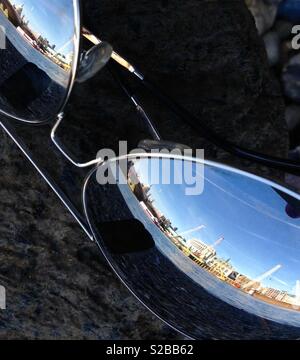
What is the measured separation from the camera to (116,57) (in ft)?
2.27

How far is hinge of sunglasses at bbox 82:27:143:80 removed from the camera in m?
0.67

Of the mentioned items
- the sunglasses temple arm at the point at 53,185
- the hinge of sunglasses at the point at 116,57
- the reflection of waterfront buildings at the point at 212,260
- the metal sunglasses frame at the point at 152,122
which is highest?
the hinge of sunglasses at the point at 116,57

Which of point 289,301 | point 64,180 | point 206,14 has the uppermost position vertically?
point 206,14

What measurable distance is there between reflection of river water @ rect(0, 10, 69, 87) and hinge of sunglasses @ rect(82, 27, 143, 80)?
4cm

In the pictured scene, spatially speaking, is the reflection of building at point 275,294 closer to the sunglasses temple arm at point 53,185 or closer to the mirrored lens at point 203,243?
the mirrored lens at point 203,243

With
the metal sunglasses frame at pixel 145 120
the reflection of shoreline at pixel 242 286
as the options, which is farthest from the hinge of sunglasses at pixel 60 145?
the reflection of shoreline at pixel 242 286

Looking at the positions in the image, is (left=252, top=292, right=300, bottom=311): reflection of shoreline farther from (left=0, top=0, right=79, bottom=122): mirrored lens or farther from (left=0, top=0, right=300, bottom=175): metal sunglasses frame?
(left=0, top=0, right=79, bottom=122): mirrored lens

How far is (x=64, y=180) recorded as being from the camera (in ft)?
2.36

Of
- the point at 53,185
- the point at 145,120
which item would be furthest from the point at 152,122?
the point at 53,185

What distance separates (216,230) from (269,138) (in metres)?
0.15

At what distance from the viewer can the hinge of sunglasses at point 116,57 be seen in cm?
67

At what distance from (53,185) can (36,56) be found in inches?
4.9

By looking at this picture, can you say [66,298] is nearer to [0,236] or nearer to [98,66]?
Result: [0,236]

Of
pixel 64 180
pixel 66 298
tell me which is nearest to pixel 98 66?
pixel 64 180
